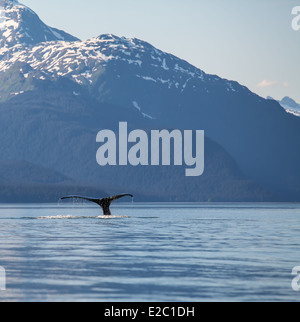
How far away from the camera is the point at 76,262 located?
51844 mm

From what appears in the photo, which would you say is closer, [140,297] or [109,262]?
[140,297]

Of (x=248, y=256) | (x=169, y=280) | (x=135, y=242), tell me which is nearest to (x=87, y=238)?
(x=135, y=242)

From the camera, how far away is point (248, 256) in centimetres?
5634

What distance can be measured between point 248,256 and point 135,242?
53.6 ft
